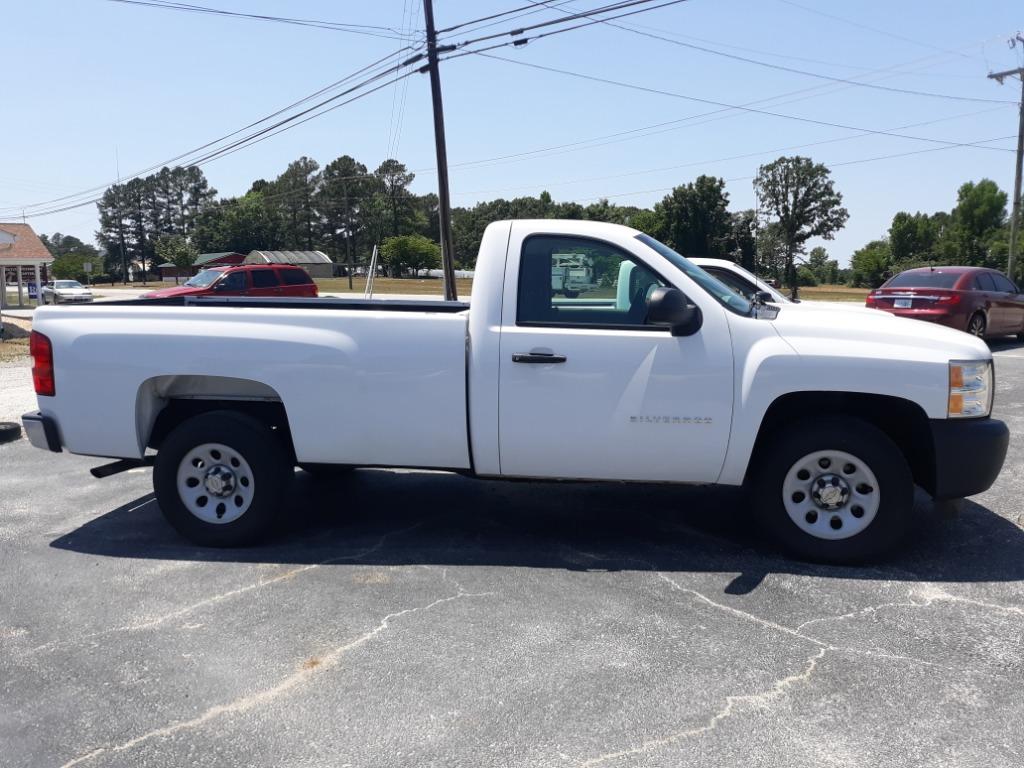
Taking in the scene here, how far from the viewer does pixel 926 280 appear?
15.5 metres

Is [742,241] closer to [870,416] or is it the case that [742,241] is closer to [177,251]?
[177,251]

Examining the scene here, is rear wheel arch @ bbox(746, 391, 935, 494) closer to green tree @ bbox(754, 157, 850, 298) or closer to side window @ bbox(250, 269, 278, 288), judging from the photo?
side window @ bbox(250, 269, 278, 288)

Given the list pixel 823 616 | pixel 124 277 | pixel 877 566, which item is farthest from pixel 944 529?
pixel 124 277

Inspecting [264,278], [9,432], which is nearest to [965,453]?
[9,432]

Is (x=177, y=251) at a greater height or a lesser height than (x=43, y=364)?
greater

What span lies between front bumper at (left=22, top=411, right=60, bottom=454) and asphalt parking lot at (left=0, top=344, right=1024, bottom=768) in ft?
2.17

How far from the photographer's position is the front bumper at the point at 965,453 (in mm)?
4801

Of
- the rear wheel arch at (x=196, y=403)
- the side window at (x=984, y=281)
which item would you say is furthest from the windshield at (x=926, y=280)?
the rear wheel arch at (x=196, y=403)

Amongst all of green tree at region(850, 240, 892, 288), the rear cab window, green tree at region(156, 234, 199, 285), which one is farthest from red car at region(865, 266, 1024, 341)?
green tree at region(156, 234, 199, 285)

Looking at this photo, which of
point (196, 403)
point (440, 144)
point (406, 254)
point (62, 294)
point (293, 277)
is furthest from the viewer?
point (406, 254)

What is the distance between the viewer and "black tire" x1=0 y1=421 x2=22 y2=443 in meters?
8.94

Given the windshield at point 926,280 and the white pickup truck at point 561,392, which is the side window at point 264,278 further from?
the white pickup truck at point 561,392

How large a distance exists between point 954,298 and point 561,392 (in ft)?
40.4

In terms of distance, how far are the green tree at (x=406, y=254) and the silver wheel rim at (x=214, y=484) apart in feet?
331
